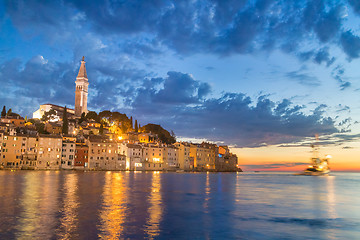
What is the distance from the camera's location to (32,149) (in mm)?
97750

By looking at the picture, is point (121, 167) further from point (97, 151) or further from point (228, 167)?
point (228, 167)

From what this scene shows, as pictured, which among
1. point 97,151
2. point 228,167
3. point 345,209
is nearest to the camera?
point 345,209

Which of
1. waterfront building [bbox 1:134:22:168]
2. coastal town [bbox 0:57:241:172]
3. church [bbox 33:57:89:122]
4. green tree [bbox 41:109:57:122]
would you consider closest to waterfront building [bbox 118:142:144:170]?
coastal town [bbox 0:57:241:172]

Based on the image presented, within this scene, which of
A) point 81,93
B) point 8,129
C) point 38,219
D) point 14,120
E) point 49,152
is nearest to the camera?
point 38,219

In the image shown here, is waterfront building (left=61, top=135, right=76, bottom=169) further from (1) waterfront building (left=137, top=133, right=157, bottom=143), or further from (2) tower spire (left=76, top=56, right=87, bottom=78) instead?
(2) tower spire (left=76, top=56, right=87, bottom=78)

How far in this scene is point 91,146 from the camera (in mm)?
107812

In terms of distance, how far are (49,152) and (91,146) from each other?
1413 centimetres

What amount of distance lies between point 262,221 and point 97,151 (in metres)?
95.3

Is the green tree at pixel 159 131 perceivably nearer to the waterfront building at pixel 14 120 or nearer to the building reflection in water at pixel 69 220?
the waterfront building at pixel 14 120

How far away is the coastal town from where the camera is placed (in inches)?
3844

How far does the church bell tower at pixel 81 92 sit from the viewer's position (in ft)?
555

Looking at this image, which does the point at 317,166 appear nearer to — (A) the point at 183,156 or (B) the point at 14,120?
(A) the point at 183,156

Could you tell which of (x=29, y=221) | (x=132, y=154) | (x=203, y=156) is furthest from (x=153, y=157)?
(x=29, y=221)

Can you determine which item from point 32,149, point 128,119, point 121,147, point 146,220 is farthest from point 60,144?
point 146,220
